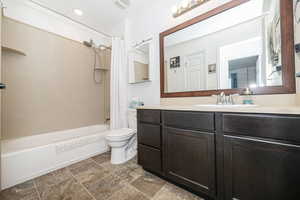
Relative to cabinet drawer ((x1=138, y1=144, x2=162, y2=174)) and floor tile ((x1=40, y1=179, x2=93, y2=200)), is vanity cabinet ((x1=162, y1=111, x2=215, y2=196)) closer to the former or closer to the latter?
cabinet drawer ((x1=138, y1=144, x2=162, y2=174))

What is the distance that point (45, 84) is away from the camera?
1.98 m

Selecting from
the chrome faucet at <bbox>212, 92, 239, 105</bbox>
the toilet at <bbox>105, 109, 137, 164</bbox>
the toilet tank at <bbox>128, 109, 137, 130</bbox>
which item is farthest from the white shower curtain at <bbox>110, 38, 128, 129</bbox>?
the chrome faucet at <bbox>212, 92, 239, 105</bbox>

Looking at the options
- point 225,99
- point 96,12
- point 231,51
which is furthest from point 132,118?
point 96,12

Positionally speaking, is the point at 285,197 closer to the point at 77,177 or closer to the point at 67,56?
the point at 77,177

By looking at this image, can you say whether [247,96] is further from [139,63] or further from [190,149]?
[139,63]

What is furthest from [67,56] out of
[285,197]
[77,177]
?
[285,197]

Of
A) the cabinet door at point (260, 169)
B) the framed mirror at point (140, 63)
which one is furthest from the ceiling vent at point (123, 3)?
the cabinet door at point (260, 169)

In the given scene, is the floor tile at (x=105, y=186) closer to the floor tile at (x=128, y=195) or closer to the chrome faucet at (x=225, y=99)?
the floor tile at (x=128, y=195)

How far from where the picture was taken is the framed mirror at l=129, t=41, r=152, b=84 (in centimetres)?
205

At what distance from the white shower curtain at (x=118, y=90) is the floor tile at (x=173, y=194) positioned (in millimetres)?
1182

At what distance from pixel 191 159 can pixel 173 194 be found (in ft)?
1.37

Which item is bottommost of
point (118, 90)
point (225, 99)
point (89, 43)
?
point (225, 99)

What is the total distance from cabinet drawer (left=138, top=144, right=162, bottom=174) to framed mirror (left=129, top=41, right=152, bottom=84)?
1.07 metres

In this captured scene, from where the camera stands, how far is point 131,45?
2.29 meters
